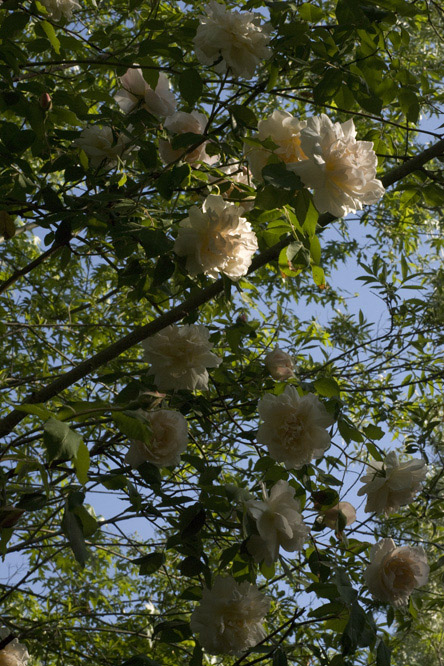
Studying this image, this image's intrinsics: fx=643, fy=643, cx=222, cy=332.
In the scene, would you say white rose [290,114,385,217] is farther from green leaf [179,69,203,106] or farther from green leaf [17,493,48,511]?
green leaf [17,493,48,511]

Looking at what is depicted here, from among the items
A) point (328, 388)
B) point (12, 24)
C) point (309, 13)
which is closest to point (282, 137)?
point (309, 13)

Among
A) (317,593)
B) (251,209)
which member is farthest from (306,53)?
(317,593)

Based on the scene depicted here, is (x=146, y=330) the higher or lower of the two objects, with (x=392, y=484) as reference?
lower

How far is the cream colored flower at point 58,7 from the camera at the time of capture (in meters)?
1.74

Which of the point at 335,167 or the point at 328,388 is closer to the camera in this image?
Result: the point at 335,167

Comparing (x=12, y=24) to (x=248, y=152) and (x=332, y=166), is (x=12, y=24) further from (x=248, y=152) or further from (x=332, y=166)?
(x=332, y=166)

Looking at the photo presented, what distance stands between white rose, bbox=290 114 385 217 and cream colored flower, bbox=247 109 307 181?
7.1 inches

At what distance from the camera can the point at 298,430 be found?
127cm

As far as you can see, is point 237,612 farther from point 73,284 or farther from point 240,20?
point 73,284

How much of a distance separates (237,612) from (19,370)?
1906 mm

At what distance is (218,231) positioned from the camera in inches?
47.4

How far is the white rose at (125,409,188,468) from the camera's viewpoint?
1.18m

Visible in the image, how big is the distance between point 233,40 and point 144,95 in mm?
296

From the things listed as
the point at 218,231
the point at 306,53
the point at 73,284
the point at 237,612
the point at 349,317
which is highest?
the point at 349,317
